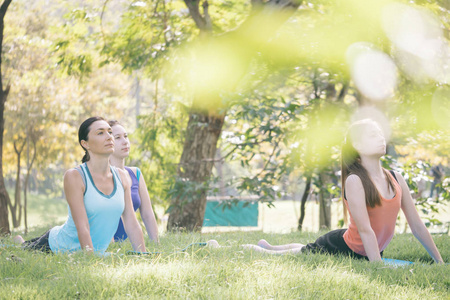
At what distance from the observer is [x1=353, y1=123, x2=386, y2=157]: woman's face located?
5113 millimetres

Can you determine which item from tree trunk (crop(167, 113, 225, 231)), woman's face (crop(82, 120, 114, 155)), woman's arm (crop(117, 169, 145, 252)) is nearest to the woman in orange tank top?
woman's arm (crop(117, 169, 145, 252))

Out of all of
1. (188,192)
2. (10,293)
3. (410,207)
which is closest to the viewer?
(10,293)

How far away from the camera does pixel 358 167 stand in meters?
5.18

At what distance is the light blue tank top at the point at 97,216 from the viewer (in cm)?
472

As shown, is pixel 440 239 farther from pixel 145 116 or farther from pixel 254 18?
pixel 145 116

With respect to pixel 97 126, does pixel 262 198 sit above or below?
below

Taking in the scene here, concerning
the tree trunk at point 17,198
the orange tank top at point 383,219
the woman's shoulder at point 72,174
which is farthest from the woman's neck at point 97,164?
the tree trunk at point 17,198

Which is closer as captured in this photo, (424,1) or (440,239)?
(440,239)

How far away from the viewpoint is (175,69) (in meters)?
12.6

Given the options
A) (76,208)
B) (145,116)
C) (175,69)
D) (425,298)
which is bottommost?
(425,298)

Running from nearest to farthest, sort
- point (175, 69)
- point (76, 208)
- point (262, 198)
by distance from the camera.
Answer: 1. point (76, 208)
2. point (262, 198)
3. point (175, 69)

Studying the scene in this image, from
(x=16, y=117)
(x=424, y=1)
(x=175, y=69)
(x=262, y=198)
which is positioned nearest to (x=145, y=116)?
(x=175, y=69)

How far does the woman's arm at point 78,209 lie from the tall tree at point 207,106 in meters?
5.62

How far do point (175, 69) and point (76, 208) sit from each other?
8458mm
